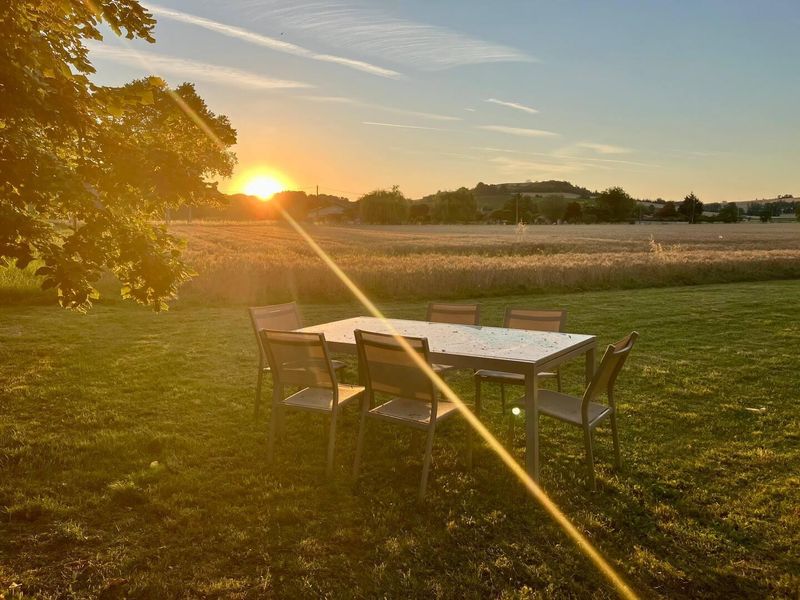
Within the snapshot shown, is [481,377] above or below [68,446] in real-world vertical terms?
Result: above

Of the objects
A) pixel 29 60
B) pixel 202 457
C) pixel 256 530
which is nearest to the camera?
pixel 29 60

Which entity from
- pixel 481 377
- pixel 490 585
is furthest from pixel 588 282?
pixel 490 585

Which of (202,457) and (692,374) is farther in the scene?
(692,374)

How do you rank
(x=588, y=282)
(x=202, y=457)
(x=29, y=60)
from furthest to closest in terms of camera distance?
(x=588, y=282) → (x=202, y=457) → (x=29, y=60)

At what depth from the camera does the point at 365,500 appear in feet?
13.9

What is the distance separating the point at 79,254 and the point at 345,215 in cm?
10640

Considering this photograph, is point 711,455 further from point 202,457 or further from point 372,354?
point 202,457

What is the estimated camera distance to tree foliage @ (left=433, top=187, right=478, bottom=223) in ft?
327

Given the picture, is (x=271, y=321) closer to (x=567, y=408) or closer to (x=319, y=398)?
(x=319, y=398)

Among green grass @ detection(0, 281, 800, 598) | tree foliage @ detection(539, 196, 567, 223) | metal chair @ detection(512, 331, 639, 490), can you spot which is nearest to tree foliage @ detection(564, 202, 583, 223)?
tree foliage @ detection(539, 196, 567, 223)

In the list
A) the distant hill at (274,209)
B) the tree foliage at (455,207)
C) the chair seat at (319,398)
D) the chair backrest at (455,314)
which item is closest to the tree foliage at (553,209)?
the tree foliage at (455,207)

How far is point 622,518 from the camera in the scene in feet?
13.0

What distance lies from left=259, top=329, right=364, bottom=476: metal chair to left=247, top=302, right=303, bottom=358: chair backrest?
3.91 ft

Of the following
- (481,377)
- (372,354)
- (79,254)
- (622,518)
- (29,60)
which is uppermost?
(29,60)
